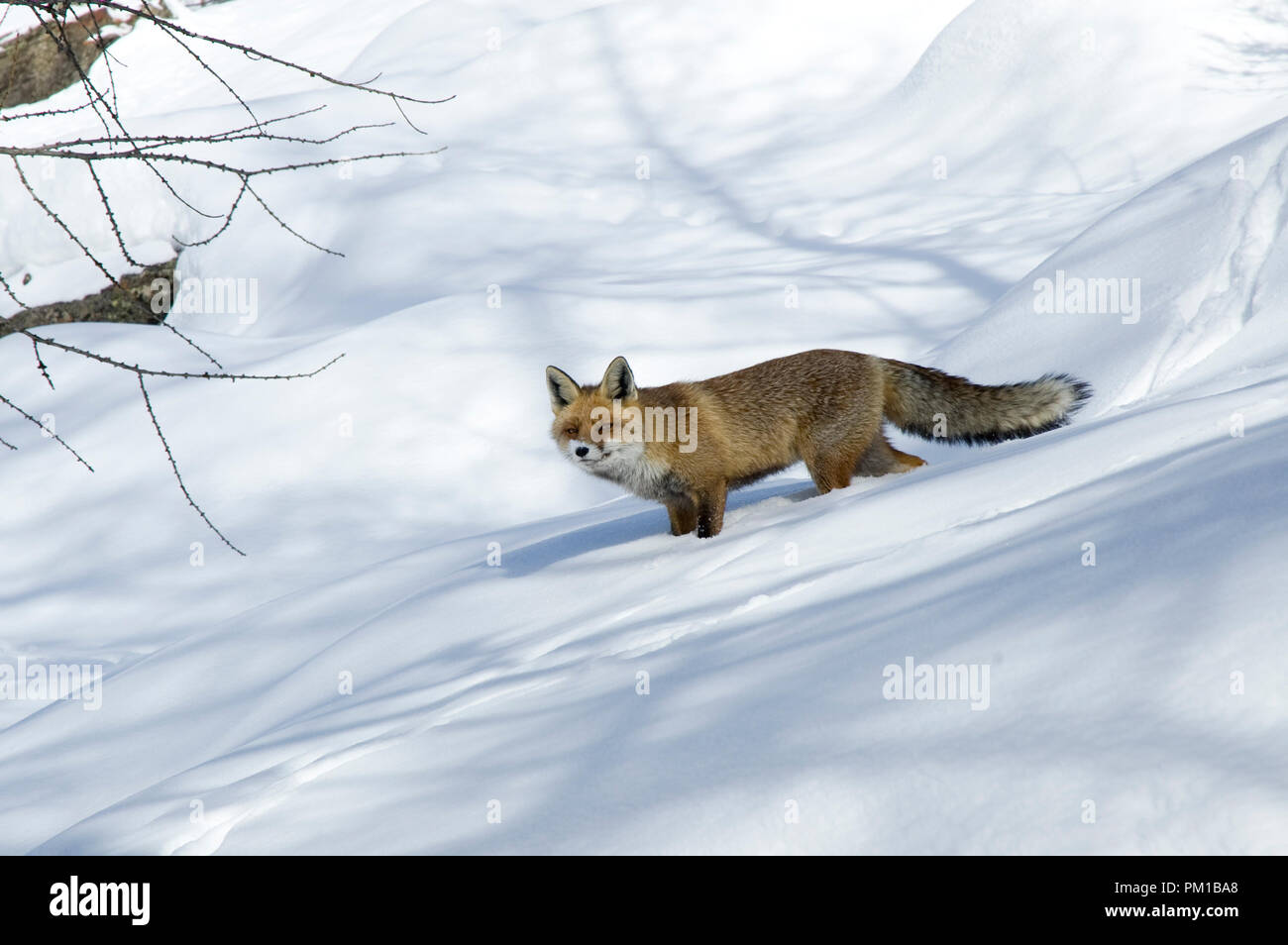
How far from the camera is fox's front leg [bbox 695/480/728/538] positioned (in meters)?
4.88

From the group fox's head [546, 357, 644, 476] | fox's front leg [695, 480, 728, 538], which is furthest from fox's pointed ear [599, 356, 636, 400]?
fox's front leg [695, 480, 728, 538]

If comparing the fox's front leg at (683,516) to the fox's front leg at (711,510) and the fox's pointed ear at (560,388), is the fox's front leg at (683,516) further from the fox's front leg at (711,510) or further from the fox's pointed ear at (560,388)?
the fox's pointed ear at (560,388)

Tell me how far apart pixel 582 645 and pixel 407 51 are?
1669 cm

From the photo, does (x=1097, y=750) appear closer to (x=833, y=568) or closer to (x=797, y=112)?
(x=833, y=568)

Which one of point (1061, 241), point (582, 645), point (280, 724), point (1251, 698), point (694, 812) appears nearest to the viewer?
point (1251, 698)

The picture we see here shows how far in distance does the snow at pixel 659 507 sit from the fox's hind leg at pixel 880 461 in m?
0.17

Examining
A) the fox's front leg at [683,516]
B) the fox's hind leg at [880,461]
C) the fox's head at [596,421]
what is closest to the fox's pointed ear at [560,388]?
the fox's head at [596,421]

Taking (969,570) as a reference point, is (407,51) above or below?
above

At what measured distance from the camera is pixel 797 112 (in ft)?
52.5

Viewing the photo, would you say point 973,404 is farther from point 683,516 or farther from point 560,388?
point 560,388

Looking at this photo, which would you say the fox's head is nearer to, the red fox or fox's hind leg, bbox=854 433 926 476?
the red fox

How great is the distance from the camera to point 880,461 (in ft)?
17.1

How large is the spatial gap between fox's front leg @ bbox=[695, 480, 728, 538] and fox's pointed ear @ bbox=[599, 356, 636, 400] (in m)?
0.52
